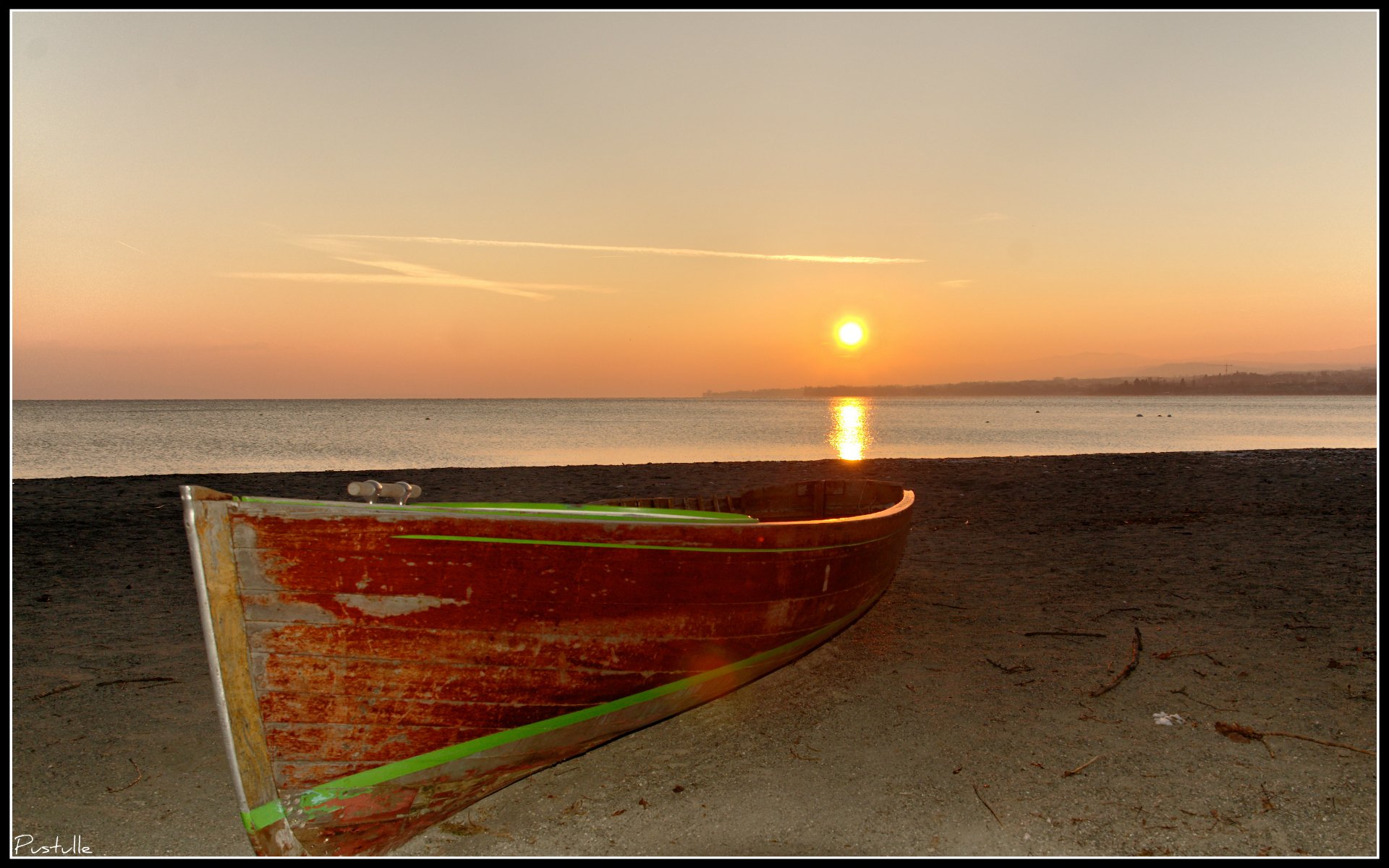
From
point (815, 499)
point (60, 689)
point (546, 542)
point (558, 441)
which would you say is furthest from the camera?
point (558, 441)

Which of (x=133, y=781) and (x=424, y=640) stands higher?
(x=424, y=640)

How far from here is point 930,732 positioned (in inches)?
180

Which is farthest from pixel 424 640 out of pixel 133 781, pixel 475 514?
pixel 133 781

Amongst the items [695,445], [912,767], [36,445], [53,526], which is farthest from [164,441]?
[912,767]

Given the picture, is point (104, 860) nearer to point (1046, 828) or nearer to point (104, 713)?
point (104, 713)

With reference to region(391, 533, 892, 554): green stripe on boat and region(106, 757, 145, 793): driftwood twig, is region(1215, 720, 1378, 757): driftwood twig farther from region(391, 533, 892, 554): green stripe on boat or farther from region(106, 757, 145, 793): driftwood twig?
region(106, 757, 145, 793): driftwood twig

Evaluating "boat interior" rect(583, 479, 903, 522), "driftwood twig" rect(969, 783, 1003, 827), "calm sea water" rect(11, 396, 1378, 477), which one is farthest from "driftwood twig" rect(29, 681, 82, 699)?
"calm sea water" rect(11, 396, 1378, 477)

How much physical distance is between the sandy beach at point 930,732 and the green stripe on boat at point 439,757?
1.25 ft

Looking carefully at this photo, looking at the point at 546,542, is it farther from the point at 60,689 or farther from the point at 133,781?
the point at 60,689

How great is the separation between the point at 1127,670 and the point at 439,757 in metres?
4.46

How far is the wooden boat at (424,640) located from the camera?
3.20 metres

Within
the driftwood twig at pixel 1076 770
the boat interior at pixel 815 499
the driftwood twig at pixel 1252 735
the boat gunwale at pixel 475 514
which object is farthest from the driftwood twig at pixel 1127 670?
the boat interior at pixel 815 499

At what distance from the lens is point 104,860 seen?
11.3ft

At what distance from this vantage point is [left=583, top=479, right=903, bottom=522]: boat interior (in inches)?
349
